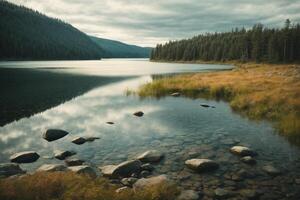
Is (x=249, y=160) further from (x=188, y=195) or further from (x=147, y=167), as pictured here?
(x=147, y=167)

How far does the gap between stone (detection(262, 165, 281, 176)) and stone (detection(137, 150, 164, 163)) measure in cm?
529

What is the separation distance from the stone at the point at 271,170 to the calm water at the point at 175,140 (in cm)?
23

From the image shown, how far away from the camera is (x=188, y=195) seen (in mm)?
11367

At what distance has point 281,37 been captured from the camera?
11856 cm

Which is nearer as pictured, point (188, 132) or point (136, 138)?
point (136, 138)

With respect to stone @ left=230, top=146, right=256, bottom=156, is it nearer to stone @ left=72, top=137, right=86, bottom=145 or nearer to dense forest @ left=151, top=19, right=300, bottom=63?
stone @ left=72, top=137, right=86, bottom=145

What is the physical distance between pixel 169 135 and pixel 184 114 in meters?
7.69

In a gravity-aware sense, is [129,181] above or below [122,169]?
below

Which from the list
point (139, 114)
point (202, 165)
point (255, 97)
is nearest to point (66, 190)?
point (202, 165)

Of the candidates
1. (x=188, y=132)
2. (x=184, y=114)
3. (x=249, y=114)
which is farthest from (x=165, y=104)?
(x=188, y=132)

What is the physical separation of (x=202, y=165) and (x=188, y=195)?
2923 millimetres

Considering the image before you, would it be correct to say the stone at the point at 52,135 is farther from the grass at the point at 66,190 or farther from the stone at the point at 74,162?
the grass at the point at 66,190


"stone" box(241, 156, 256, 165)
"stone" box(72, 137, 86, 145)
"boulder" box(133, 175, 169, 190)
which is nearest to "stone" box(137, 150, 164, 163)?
"boulder" box(133, 175, 169, 190)

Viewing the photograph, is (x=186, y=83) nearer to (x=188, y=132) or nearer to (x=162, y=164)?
(x=188, y=132)
